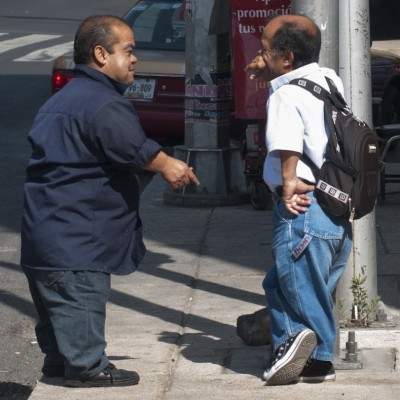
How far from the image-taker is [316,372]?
5316 mm

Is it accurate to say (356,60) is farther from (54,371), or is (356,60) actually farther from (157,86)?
(157,86)

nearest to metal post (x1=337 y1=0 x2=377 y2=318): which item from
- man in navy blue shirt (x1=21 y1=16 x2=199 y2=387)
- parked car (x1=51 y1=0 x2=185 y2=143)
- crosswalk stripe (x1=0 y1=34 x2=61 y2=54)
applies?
man in navy blue shirt (x1=21 y1=16 x2=199 y2=387)

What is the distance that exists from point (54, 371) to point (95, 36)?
1.58 meters

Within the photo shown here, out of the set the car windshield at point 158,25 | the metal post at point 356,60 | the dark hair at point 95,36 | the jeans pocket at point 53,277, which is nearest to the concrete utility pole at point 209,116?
the car windshield at point 158,25

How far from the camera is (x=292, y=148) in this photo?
4863mm

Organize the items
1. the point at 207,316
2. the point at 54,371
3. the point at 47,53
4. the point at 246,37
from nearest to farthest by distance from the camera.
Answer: the point at 54,371
the point at 207,316
the point at 246,37
the point at 47,53

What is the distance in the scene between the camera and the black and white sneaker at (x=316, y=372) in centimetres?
528

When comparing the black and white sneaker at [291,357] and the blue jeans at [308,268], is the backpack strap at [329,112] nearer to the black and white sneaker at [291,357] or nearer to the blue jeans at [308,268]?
the blue jeans at [308,268]

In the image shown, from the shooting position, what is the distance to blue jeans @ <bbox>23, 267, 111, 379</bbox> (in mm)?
5090

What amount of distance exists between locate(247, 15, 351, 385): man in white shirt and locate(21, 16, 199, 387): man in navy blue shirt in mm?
424

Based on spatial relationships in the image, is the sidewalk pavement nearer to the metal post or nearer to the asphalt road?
the asphalt road

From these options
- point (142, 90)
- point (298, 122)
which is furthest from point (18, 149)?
point (298, 122)

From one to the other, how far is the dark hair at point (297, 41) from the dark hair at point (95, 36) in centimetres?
71

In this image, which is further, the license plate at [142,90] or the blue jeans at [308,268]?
the license plate at [142,90]
